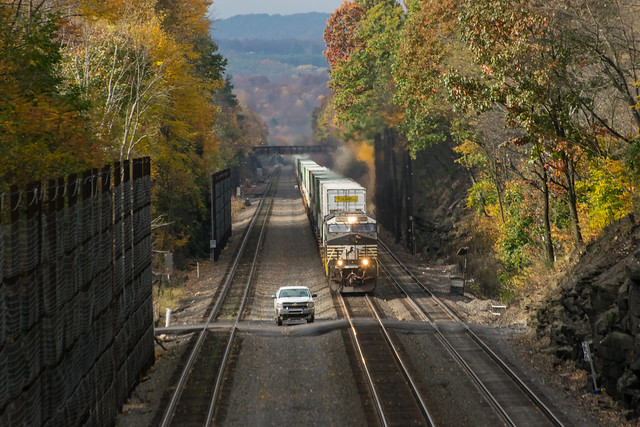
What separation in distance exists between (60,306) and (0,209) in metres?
2.96

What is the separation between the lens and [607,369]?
1742 cm

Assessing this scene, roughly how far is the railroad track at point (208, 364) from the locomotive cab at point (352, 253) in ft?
15.7

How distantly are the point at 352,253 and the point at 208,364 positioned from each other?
43.7ft

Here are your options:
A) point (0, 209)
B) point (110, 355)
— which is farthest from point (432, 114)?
point (0, 209)

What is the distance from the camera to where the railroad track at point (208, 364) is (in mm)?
16688

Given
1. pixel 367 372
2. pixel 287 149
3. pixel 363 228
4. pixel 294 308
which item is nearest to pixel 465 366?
pixel 367 372

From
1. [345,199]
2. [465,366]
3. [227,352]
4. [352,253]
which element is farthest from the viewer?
[345,199]

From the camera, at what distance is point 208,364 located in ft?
68.2

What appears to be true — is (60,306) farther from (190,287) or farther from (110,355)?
→ (190,287)

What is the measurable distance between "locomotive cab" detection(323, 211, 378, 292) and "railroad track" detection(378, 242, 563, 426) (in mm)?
2430

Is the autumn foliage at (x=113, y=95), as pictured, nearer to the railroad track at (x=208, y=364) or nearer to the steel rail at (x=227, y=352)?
the railroad track at (x=208, y=364)

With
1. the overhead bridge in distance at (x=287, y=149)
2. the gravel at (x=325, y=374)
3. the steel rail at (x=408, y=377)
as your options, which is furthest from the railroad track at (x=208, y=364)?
the overhead bridge in distance at (x=287, y=149)

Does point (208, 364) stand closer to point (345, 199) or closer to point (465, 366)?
point (465, 366)

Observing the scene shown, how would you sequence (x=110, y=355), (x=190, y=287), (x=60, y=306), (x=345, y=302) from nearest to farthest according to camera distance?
(x=60, y=306)
(x=110, y=355)
(x=345, y=302)
(x=190, y=287)
